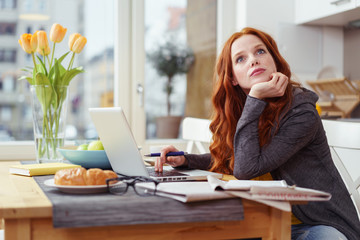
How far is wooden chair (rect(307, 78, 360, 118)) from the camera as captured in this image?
9.20 feet

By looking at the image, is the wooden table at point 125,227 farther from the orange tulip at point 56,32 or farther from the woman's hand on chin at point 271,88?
the orange tulip at point 56,32

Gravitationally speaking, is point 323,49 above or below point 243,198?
above

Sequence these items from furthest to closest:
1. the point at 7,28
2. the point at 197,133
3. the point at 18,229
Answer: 1. the point at 7,28
2. the point at 197,133
3. the point at 18,229

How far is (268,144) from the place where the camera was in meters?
1.34

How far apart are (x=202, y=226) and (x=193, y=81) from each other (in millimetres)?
2195

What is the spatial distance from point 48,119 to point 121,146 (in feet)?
1.91

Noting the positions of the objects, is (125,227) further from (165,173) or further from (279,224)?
(165,173)

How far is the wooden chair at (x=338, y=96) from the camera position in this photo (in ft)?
9.20

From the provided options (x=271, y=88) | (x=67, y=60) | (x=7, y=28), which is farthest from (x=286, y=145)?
(x=7, y=28)

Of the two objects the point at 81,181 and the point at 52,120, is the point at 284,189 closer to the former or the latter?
the point at 81,181

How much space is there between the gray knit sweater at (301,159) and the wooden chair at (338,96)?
1.54 m

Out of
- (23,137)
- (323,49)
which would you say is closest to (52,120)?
(23,137)

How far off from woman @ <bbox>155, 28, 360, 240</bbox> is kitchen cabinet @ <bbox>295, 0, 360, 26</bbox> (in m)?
1.39

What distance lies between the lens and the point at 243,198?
100cm
